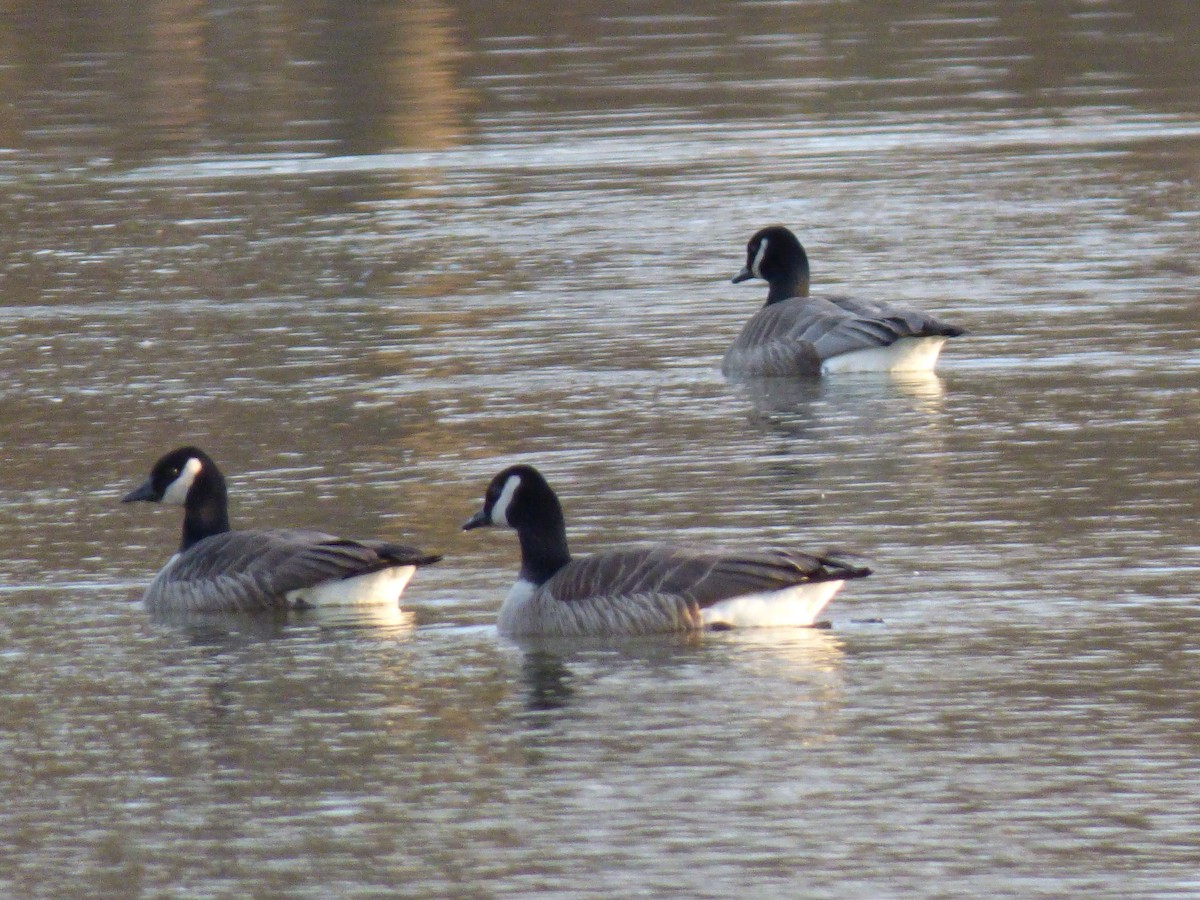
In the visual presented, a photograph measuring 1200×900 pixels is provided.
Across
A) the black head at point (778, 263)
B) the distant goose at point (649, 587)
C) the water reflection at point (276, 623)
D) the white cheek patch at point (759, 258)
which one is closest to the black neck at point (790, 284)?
the black head at point (778, 263)

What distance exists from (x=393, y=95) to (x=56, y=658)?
27953 mm

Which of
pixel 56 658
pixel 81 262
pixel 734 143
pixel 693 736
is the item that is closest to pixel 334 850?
pixel 693 736

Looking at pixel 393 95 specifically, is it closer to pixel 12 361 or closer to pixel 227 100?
pixel 227 100

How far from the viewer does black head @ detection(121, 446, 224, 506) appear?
13562 mm

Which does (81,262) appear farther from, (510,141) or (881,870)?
(881,870)

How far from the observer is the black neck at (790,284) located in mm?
21109

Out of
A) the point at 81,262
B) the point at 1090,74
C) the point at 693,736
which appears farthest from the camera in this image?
the point at 1090,74

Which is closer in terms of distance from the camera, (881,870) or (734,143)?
(881,870)

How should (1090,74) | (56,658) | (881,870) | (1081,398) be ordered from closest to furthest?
(881,870)
(56,658)
(1081,398)
(1090,74)

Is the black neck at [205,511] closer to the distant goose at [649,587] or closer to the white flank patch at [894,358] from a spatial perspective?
the distant goose at [649,587]

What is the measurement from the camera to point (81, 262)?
84.7 ft

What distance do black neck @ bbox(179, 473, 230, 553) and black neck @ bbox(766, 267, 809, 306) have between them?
8285 mm

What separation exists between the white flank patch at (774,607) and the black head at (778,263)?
357 inches

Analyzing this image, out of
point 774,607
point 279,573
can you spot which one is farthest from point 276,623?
point 774,607
